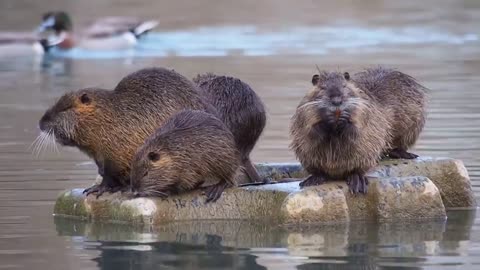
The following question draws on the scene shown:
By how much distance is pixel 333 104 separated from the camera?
316 inches

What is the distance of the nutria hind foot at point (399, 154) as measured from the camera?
9.05 meters

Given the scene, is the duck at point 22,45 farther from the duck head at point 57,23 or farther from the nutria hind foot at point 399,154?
the nutria hind foot at point 399,154

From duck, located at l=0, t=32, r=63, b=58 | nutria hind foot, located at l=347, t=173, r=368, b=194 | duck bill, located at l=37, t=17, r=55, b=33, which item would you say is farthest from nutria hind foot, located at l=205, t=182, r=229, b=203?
duck bill, located at l=37, t=17, r=55, b=33

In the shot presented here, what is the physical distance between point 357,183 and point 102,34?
16.5 m

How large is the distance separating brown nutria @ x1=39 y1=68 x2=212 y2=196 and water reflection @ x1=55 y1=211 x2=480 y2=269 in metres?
0.43

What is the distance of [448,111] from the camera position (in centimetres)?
1359

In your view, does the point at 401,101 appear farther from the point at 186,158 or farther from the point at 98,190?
the point at 98,190

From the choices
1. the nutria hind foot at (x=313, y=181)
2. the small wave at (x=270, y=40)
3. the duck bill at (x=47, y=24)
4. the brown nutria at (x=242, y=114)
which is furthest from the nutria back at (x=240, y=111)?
the duck bill at (x=47, y=24)

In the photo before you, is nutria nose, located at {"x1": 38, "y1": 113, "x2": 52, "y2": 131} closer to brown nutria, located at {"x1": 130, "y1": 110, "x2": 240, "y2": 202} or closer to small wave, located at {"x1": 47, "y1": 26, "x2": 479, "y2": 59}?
brown nutria, located at {"x1": 130, "y1": 110, "x2": 240, "y2": 202}

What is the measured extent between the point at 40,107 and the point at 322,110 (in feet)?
24.9

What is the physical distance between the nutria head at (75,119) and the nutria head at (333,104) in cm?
127

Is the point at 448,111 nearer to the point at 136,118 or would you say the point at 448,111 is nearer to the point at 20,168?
the point at 20,168

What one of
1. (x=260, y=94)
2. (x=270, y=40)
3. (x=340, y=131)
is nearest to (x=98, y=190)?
(x=340, y=131)

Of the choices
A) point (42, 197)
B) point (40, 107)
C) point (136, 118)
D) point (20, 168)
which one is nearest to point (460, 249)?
point (136, 118)
